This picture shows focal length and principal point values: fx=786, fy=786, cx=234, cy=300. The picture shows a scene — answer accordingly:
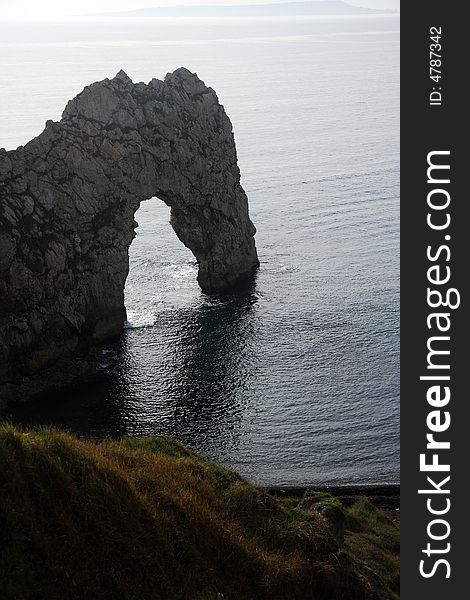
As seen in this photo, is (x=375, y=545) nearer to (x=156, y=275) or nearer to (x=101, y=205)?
(x=101, y=205)

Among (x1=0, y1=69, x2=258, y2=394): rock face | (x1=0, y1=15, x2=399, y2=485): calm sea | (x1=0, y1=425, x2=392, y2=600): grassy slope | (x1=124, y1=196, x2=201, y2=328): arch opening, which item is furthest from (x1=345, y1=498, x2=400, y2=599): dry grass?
(x1=124, y1=196, x2=201, y2=328): arch opening

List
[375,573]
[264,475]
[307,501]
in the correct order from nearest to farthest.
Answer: [375,573]
[307,501]
[264,475]

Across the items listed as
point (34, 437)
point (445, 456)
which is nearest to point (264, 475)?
point (34, 437)

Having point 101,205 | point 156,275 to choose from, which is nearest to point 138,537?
point 101,205

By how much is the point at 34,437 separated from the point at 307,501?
15.4 meters

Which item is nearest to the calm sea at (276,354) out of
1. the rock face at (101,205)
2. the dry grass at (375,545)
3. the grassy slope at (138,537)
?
the rock face at (101,205)

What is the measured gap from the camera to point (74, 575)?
25438mm

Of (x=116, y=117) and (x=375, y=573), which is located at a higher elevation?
(x=116, y=117)

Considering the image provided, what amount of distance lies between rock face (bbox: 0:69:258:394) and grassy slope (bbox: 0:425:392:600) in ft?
132

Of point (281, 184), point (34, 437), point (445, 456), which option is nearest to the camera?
point (445, 456)

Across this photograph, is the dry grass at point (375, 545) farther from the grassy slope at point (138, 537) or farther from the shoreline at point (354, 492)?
the grassy slope at point (138, 537)

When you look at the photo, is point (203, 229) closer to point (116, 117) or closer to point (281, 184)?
point (116, 117)

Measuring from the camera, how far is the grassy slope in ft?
83.7

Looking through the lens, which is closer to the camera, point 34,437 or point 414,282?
point 414,282
